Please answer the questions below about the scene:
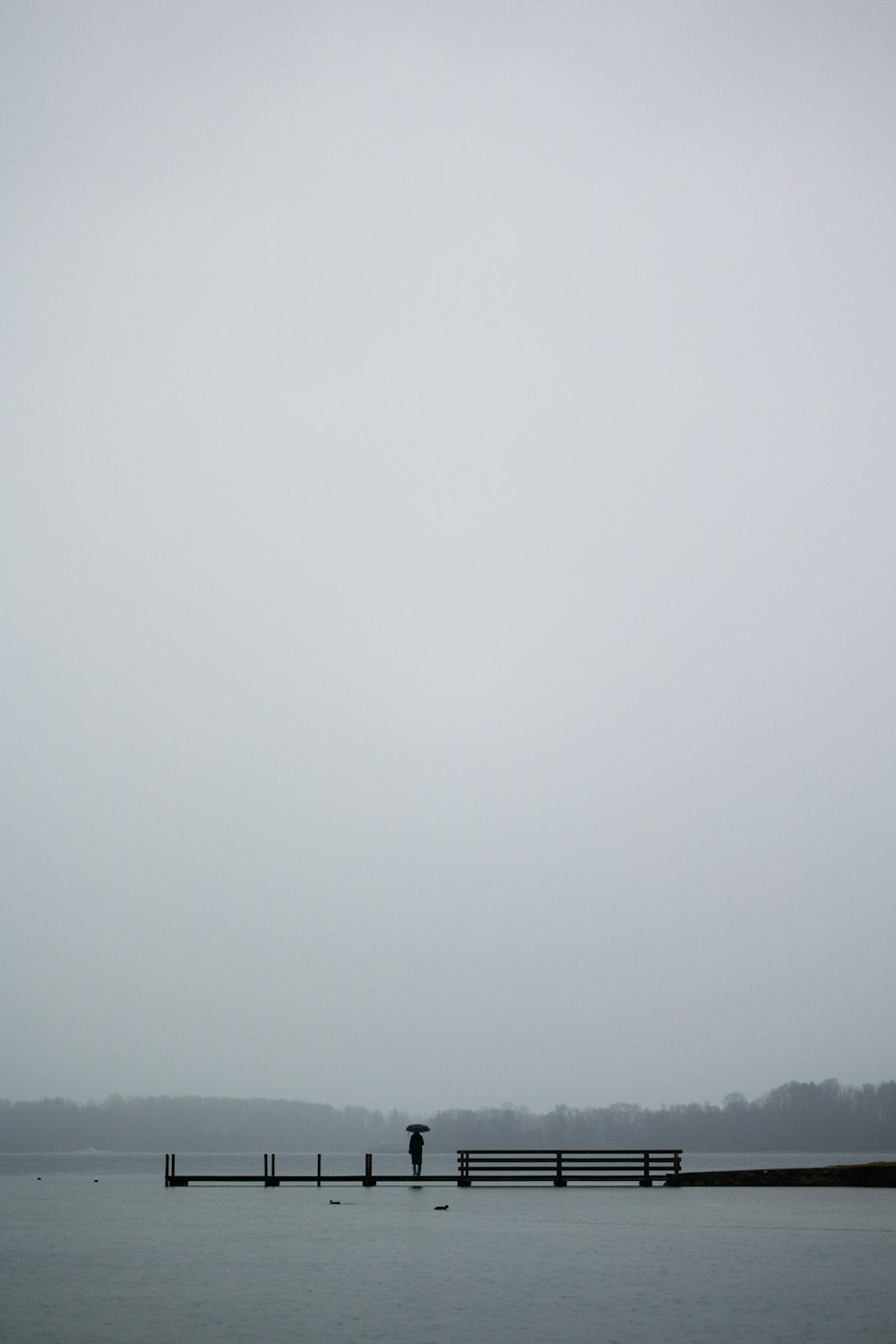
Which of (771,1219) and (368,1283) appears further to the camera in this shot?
(771,1219)

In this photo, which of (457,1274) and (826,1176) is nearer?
(457,1274)

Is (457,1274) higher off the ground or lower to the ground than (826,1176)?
higher

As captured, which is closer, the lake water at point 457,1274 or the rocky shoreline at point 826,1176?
the lake water at point 457,1274

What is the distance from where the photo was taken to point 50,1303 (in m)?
21.0

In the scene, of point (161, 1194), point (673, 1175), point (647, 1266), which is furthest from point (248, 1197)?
point (647, 1266)

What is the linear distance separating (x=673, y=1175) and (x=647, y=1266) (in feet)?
105

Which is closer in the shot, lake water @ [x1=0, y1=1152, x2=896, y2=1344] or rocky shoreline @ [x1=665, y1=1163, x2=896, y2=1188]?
lake water @ [x1=0, y1=1152, x2=896, y2=1344]

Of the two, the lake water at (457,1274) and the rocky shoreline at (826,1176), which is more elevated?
the lake water at (457,1274)

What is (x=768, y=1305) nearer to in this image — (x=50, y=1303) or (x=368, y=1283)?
(x=368, y=1283)

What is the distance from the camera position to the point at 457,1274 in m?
24.5

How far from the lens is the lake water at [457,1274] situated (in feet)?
60.7

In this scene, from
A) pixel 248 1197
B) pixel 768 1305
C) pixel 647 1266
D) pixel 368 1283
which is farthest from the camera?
pixel 248 1197

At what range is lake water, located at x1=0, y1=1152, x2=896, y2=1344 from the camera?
1852cm

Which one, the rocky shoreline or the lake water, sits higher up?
the lake water
